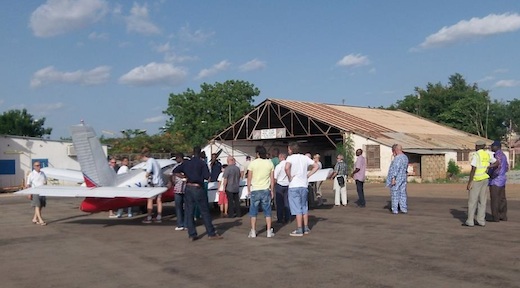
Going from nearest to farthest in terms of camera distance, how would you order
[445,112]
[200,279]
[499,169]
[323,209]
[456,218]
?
[200,279] < [499,169] < [456,218] < [323,209] < [445,112]

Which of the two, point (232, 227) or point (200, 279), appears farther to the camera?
point (232, 227)

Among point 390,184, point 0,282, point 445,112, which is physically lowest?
point 0,282

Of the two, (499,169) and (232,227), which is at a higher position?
(499,169)

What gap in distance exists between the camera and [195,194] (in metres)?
9.48

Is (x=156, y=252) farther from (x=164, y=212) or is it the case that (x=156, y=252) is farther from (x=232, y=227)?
(x=164, y=212)

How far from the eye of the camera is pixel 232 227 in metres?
11.2

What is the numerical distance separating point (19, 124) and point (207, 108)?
21237 millimetres

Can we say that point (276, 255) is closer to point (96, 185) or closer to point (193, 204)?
point (193, 204)

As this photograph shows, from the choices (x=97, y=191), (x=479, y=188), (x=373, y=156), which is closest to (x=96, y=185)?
(x=97, y=191)

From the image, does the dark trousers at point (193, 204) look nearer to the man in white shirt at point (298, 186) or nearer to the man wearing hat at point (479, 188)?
the man in white shirt at point (298, 186)

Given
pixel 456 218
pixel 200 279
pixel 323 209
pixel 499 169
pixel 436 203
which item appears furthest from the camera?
pixel 436 203

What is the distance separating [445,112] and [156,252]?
190 ft

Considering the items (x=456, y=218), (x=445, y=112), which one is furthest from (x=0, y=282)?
(x=445, y=112)

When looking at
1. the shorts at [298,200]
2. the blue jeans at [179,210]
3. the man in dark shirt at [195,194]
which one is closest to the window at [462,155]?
the blue jeans at [179,210]
